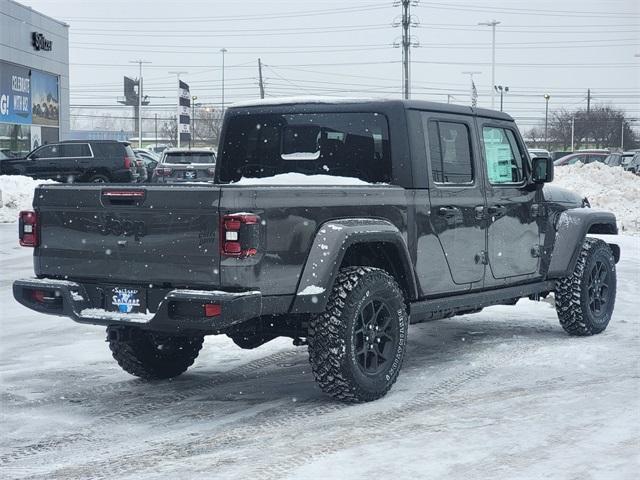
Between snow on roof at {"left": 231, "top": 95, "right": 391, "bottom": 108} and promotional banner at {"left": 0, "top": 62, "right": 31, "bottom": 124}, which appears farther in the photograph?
promotional banner at {"left": 0, "top": 62, "right": 31, "bottom": 124}

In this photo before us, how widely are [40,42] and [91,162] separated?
53.0 ft

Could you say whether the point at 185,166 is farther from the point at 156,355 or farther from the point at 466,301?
the point at 466,301

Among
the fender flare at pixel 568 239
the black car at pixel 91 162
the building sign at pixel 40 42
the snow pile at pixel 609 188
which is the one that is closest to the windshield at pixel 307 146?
the fender flare at pixel 568 239

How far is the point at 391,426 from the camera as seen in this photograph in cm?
609

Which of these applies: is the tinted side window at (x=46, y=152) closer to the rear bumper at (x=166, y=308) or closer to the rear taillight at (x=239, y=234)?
the rear bumper at (x=166, y=308)

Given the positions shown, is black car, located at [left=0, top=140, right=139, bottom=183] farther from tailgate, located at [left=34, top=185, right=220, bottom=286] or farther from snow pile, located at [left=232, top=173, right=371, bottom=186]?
tailgate, located at [left=34, top=185, right=220, bottom=286]

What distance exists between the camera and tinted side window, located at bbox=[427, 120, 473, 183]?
25.0 ft

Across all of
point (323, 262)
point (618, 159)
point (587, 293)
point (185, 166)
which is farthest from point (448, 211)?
point (618, 159)

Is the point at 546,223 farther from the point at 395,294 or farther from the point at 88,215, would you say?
the point at 88,215

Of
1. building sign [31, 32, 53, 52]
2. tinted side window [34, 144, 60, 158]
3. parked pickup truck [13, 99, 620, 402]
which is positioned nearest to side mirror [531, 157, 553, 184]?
parked pickup truck [13, 99, 620, 402]

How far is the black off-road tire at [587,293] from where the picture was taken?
914 cm

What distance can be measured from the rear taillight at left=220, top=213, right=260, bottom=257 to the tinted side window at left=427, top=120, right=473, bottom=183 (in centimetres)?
205

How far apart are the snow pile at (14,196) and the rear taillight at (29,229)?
59.8 feet

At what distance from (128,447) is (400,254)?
93.2 inches
